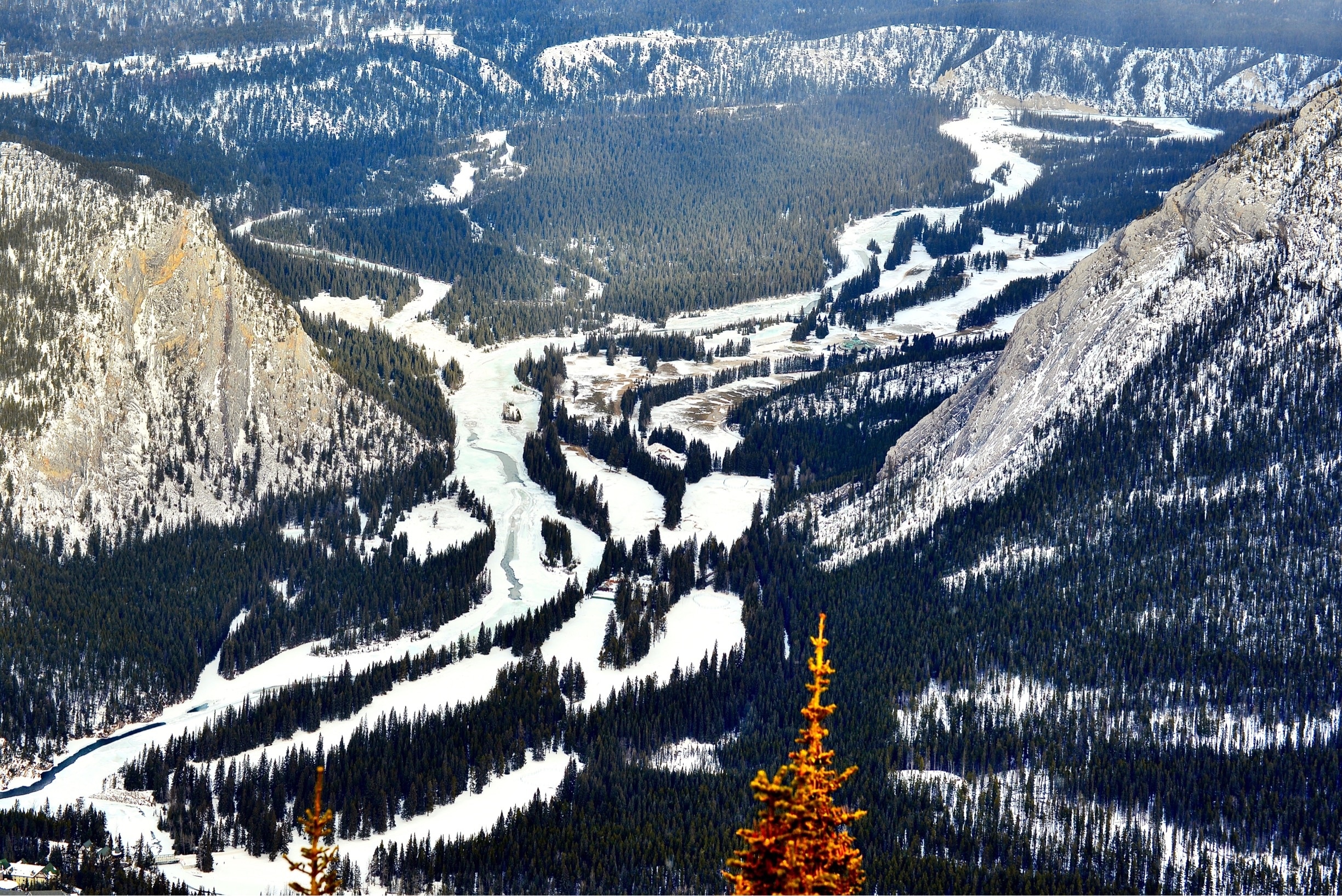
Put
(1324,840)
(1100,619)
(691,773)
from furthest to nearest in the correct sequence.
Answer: (1100,619), (691,773), (1324,840)

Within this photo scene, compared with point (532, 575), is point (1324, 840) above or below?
below

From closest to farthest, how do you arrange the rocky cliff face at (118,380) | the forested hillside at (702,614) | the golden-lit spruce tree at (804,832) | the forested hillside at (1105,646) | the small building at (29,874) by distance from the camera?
the golden-lit spruce tree at (804,832) → the small building at (29,874) → the forested hillside at (1105,646) → the forested hillside at (702,614) → the rocky cliff face at (118,380)

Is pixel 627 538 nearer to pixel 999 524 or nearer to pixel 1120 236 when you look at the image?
pixel 999 524

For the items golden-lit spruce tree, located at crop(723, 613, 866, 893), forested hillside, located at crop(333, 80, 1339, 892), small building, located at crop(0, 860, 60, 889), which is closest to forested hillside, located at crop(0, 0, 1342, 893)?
forested hillside, located at crop(333, 80, 1339, 892)

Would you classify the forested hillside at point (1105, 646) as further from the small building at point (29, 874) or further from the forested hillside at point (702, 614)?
the small building at point (29, 874)

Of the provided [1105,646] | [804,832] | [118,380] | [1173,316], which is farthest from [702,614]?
[804,832]

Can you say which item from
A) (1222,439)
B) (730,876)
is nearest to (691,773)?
(1222,439)

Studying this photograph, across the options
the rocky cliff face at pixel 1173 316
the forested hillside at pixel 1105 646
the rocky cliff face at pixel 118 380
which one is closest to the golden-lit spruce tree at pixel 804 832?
the forested hillside at pixel 1105 646

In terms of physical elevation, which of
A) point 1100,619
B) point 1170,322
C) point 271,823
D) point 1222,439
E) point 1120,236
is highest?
point 1120,236
